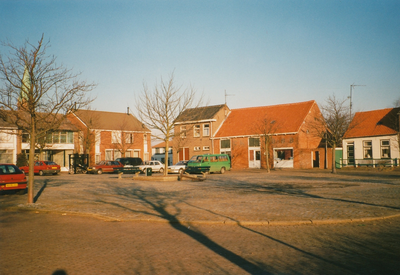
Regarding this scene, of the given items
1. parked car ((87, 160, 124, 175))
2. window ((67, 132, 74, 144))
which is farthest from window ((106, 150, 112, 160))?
parked car ((87, 160, 124, 175))

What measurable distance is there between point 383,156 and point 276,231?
3417cm

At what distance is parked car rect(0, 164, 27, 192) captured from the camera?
1559cm

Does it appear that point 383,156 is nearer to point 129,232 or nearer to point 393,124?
point 393,124

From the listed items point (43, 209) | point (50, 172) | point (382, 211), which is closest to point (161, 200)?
point (43, 209)

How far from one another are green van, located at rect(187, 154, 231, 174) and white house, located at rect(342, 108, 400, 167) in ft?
41.3

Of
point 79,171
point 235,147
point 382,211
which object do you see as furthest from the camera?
point 235,147

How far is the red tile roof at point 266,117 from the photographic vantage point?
4225 centimetres

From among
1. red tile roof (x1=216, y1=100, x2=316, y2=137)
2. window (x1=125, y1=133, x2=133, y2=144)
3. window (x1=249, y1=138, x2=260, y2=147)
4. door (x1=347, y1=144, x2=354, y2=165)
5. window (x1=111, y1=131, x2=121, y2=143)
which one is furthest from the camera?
window (x1=125, y1=133, x2=133, y2=144)

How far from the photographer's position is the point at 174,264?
5945mm

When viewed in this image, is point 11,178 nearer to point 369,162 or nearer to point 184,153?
point 184,153

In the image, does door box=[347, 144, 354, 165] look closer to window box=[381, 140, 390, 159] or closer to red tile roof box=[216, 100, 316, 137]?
window box=[381, 140, 390, 159]

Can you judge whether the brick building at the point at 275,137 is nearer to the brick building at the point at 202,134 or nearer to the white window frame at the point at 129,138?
the brick building at the point at 202,134

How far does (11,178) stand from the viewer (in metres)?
15.9

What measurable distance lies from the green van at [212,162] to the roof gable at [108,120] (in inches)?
724
